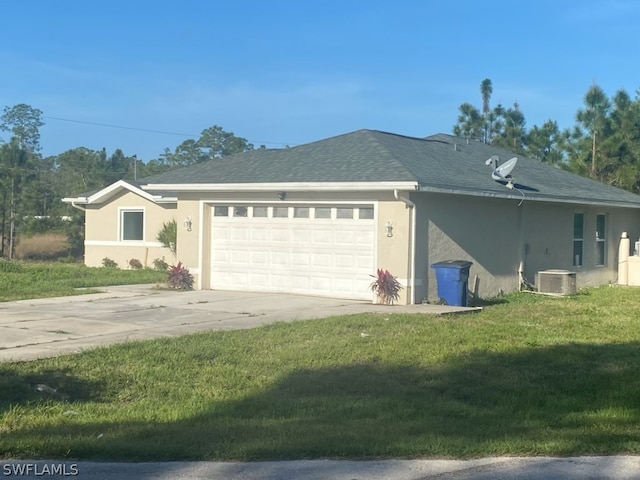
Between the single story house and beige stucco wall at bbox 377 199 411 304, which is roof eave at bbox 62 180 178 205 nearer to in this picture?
the single story house

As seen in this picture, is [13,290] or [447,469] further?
[13,290]

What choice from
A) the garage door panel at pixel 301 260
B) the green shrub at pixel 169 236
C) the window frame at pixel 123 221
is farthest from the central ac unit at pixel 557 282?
the window frame at pixel 123 221

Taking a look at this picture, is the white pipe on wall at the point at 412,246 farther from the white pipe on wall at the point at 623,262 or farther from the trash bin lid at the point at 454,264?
the white pipe on wall at the point at 623,262

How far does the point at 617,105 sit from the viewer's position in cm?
3067

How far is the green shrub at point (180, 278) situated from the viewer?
62.4 feet

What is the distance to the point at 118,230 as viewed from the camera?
92.2 feet

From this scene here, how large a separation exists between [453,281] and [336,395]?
27.5 feet

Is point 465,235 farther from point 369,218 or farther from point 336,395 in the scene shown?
point 336,395

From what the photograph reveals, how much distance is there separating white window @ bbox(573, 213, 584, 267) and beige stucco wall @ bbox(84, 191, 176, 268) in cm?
1252

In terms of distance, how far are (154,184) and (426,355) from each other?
35.1ft

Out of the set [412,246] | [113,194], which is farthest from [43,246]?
[412,246]

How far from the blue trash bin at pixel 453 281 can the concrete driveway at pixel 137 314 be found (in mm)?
591

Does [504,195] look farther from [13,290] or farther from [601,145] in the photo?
[601,145]

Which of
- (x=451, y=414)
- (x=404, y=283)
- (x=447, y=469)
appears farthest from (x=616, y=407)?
(x=404, y=283)
